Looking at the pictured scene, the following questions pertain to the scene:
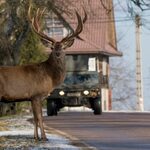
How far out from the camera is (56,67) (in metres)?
18.9

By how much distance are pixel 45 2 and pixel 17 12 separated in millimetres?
5853

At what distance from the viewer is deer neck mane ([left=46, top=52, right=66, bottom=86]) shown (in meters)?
18.7

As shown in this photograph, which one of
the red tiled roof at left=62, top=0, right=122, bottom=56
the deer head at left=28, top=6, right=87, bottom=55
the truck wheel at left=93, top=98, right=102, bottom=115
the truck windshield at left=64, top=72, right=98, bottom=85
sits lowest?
the truck wheel at left=93, top=98, right=102, bottom=115

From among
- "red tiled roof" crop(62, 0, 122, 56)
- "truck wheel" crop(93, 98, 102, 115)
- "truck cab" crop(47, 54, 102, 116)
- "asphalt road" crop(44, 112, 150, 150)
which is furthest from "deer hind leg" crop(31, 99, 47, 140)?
"red tiled roof" crop(62, 0, 122, 56)

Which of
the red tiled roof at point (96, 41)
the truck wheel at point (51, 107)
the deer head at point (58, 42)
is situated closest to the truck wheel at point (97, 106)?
the truck wheel at point (51, 107)

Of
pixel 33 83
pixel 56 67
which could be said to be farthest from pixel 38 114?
pixel 56 67

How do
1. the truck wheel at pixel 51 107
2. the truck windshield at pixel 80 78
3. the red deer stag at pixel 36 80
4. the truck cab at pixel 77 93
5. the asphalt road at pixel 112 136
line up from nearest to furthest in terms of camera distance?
the red deer stag at pixel 36 80
the asphalt road at pixel 112 136
the truck cab at pixel 77 93
the truck wheel at pixel 51 107
the truck windshield at pixel 80 78

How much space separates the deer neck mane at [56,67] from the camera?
61.3 feet

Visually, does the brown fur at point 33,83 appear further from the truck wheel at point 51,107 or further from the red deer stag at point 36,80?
the truck wheel at point 51,107

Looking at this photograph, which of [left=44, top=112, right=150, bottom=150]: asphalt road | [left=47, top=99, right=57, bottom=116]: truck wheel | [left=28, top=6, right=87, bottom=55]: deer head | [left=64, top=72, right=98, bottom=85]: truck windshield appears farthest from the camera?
[left=64, top=72, right=98, bottom=85]: truck windshield

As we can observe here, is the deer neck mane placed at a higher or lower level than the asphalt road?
higher

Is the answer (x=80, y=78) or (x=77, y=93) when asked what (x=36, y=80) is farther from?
(x=80, y=78)

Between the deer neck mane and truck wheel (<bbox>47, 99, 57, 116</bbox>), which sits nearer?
the deer neck mane

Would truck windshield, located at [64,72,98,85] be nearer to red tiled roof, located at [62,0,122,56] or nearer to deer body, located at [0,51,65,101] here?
deer body, located at [0,51,65,101]
